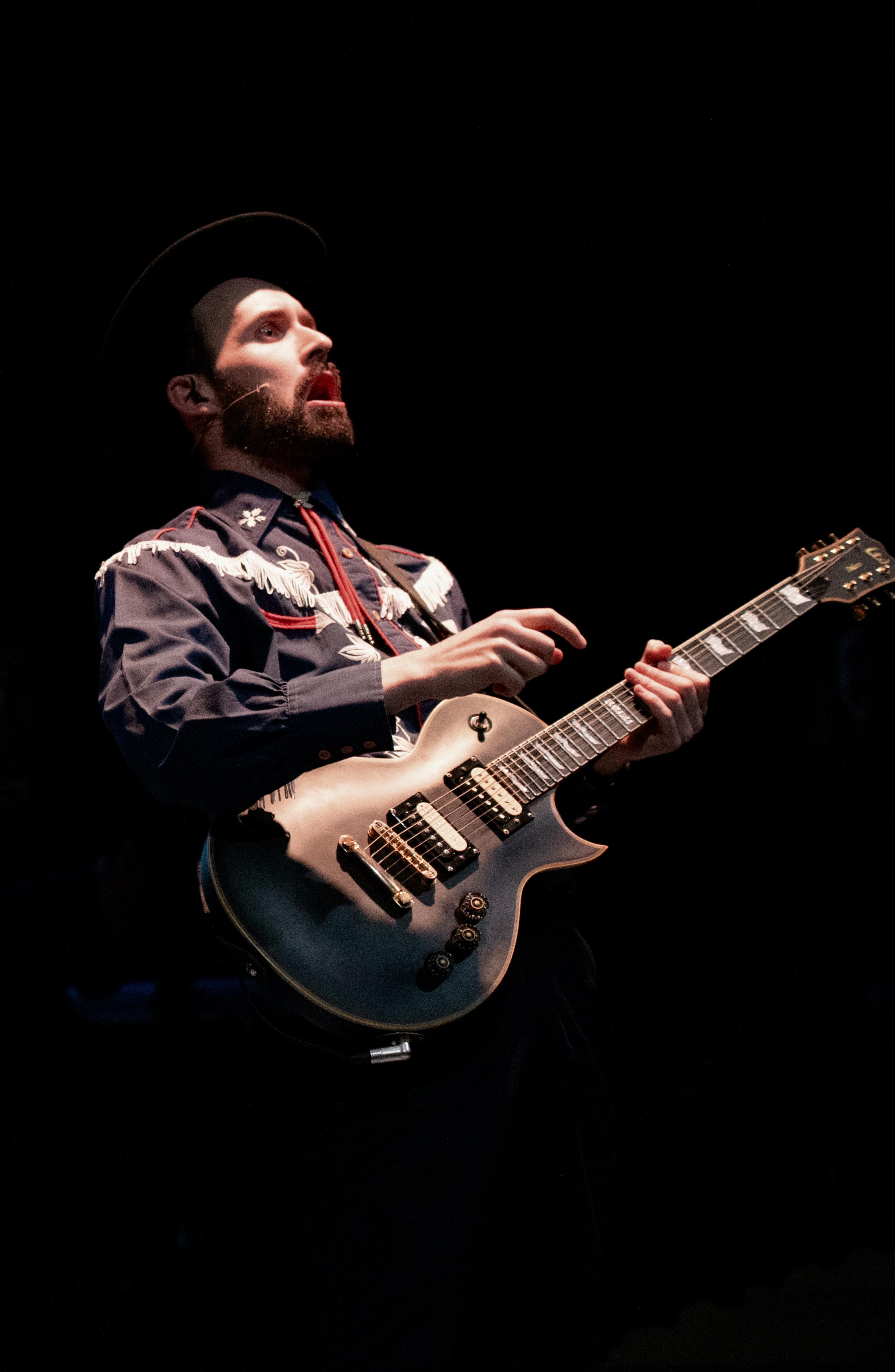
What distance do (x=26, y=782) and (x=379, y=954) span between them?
255 centimetres

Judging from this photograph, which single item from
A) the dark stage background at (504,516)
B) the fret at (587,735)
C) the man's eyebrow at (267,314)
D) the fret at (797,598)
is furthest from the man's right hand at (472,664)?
the dark stage background at (504,516)

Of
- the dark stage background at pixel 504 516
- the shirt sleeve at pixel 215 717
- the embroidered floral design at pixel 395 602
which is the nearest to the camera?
the shirt sleeve at pixel 215 717

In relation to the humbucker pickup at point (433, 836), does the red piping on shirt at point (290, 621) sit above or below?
above

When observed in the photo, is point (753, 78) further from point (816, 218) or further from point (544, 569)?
point (544, 569)

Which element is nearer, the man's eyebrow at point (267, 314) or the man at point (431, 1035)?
the man at point (431, 1035)

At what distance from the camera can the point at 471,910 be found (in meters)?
1.50

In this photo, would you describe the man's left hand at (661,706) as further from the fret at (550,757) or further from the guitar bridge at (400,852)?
the guitar bridge at (400,852)

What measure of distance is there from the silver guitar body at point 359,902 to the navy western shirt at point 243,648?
0.09 metres

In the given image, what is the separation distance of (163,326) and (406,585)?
91cm

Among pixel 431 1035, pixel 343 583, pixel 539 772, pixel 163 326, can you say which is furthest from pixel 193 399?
pixel 431 1035

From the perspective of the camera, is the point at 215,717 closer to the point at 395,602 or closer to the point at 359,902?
the point at 359,902

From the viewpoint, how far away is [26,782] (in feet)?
11.5

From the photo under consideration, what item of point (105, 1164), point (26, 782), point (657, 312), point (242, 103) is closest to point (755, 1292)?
point (105, 1164)

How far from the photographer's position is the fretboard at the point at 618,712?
5.64 feet
